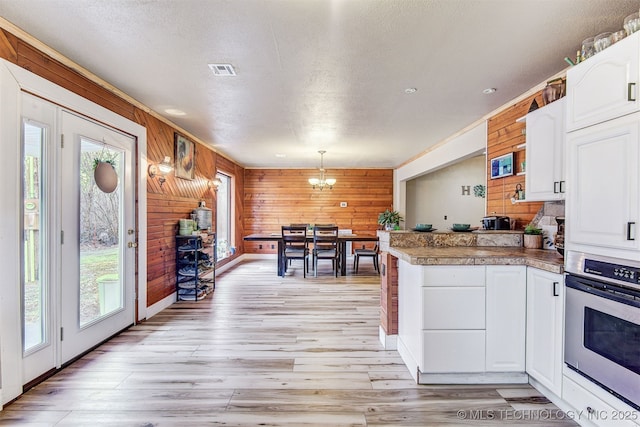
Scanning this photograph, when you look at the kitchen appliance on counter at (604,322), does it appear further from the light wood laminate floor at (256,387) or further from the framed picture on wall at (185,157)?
the framed picture on wall at (185,157)

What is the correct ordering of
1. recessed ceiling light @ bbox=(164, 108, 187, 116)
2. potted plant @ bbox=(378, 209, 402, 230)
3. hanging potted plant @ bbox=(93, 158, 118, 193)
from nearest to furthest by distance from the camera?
hanging potted plant @ bbox=(93, 158, 118, 193), recessed ceiling light @ bbox=(164, 108, 187, 116), potted plant @ bbox=(378, 209, 402, 230)

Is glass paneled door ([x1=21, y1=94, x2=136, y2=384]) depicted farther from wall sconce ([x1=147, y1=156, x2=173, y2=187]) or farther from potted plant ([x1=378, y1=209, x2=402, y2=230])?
potted plant ([x1=378, y1=209, x2=402, y2=230])

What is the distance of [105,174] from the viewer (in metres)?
2.75

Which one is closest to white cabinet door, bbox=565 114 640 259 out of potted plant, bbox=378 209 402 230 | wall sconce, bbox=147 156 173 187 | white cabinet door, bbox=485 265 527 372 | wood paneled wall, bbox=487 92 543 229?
white cabinet door, bbox=485 265 527 372

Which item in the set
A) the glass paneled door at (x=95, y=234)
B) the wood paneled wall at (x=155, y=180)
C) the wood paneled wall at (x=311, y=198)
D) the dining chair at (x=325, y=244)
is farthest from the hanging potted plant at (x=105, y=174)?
the wood paneled wall at (x=311, y=198)

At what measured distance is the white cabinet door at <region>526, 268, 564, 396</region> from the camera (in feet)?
5.90

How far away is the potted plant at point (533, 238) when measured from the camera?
2.53 m

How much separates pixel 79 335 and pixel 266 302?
6.61ft

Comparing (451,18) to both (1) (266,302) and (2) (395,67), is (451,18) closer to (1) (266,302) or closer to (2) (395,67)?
(2) (395,67)

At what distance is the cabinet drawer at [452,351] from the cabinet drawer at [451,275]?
13.1 inches

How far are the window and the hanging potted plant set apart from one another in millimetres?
3647

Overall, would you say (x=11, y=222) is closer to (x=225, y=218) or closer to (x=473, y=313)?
(x=473, y=313)

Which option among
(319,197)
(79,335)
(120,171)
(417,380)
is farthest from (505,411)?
(319,197)

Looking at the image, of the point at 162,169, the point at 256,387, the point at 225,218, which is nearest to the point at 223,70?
the point at 162,169
